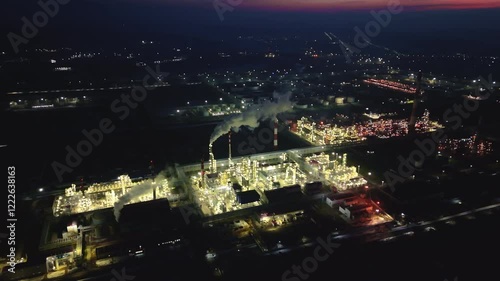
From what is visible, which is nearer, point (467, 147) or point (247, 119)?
point (467, 147)

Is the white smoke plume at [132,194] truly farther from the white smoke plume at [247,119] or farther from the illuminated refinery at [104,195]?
the white smoke plume at [247,119]

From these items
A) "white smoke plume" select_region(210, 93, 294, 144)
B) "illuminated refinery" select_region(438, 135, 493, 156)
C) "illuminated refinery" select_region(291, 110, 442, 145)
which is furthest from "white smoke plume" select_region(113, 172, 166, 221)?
"illuminated refinery" select_region(438, 135, 493, 156)

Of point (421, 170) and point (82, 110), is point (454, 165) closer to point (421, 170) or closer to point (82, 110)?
point (421, 170)

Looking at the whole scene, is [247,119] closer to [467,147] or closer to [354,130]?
[354,130]

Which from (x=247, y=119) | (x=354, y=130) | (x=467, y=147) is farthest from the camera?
(x=354, y=130)

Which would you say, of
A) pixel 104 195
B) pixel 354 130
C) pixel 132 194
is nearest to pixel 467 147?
pixel 354 130

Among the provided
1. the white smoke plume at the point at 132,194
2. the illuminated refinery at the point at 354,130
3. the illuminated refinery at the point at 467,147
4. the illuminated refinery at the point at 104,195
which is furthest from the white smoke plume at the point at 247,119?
the illuminated refinery at the point at 467,147

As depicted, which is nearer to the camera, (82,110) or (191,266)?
(191,266)

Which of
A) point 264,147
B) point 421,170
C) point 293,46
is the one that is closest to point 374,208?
point 421,170
